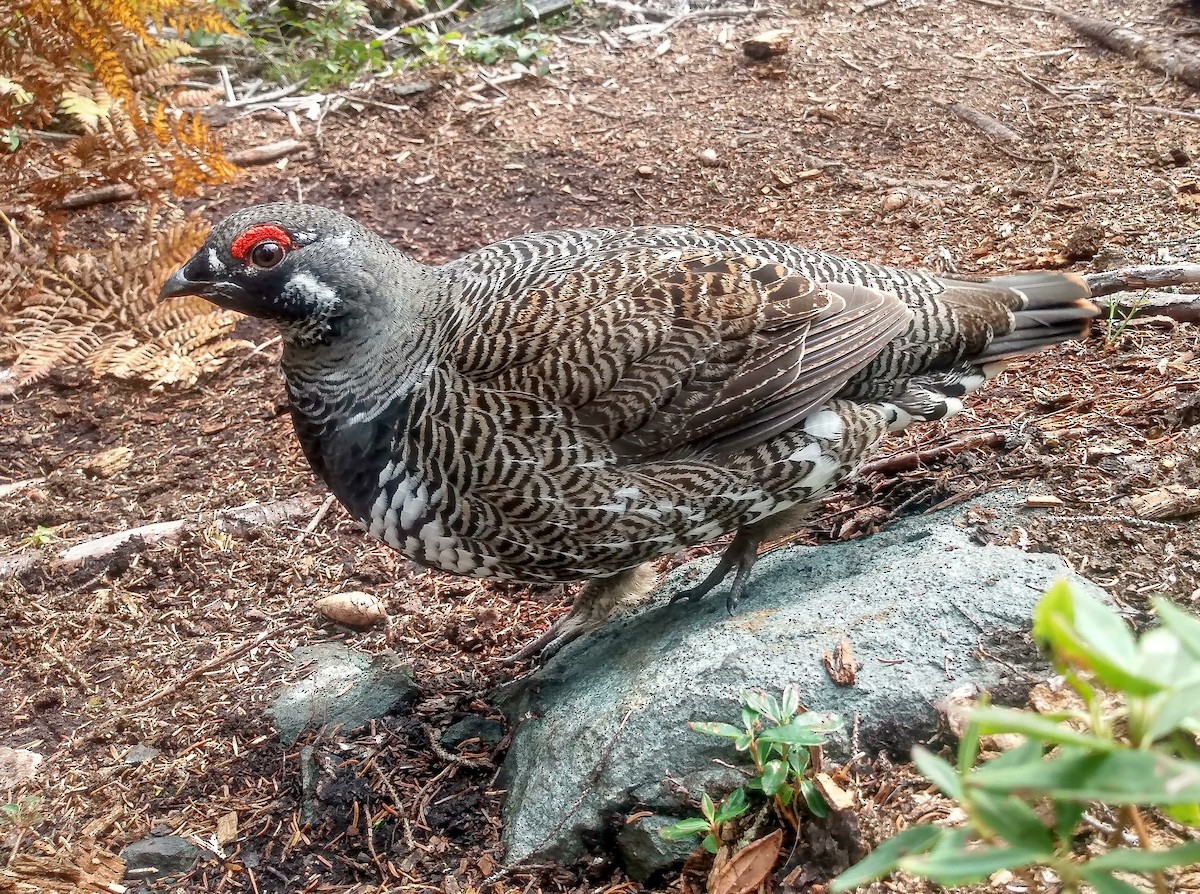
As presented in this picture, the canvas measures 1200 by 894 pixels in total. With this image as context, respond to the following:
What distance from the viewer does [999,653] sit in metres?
2.78

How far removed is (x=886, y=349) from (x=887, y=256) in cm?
208

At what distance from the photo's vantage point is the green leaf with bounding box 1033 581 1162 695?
1.02 meters

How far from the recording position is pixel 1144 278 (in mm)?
4355

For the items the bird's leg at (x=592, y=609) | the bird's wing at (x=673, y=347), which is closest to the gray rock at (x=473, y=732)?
the bird's leg at (x=592, y=609)

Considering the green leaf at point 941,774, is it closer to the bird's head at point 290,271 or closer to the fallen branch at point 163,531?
the bird's head at point 290,271

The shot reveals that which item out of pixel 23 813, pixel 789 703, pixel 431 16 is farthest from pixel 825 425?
pixel 431 16

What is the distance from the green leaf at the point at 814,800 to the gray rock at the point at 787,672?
0.19 meters

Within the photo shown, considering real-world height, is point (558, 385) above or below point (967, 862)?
below

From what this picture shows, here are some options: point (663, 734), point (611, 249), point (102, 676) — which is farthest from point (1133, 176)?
point (102, 676)

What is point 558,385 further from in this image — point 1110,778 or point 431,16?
point 431,16

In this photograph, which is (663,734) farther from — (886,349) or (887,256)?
(887,256)

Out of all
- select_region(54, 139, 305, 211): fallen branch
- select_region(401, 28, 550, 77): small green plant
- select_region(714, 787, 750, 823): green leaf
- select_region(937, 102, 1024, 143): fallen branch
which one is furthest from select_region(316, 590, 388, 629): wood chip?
select_region(401, 28, 550, 77): small green plant

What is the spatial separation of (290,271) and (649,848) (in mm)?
2227

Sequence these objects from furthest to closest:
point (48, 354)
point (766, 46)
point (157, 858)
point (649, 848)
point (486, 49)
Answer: point (486, 49), point (766, 46), point (48, 354), point (157, 858), point (649, 848)
